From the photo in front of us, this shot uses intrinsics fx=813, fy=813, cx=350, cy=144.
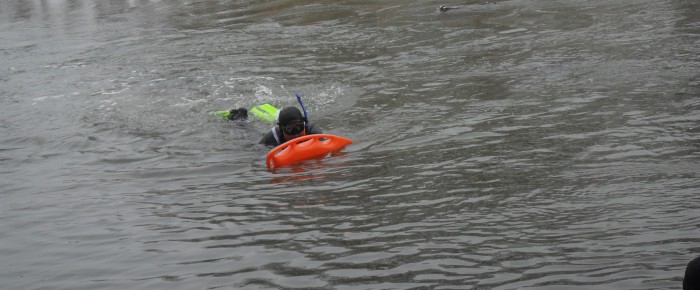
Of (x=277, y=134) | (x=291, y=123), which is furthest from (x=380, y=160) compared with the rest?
(x=277, y=134)

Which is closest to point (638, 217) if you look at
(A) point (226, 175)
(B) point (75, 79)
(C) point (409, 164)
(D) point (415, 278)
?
(D) point (415, 278)

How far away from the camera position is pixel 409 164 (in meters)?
8.08

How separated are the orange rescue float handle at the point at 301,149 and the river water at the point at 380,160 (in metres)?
0.19

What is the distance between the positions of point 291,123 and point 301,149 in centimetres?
49

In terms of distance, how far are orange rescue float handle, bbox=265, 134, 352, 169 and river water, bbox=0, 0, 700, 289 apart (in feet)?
0.63

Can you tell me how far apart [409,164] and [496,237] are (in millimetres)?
2305

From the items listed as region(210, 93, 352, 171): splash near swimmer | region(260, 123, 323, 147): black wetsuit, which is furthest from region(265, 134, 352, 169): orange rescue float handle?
region(260, 123, 323, 147): black wetsuit

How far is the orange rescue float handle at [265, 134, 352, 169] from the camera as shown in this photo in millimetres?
8617

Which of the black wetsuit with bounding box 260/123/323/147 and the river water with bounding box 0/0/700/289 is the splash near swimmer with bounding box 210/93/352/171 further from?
the river water with bounding box 0/0/700/289

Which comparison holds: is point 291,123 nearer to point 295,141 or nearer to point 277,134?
point 277,134

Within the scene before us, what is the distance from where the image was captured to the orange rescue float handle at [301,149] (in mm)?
8617

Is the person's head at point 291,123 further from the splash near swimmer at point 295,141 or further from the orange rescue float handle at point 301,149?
the orange rescue float handle at point 301,149

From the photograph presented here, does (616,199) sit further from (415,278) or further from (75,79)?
(75,79)

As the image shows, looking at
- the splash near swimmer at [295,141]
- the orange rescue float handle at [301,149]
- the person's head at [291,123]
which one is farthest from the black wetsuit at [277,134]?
the orange rescue float handle at [301,149]
